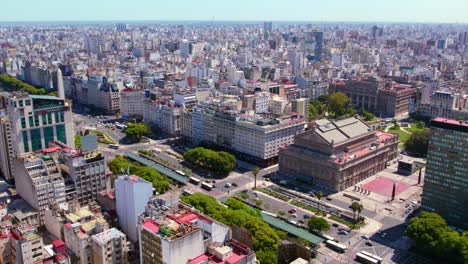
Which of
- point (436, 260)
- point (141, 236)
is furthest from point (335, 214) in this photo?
point (141, 236)

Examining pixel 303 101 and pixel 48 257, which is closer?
pixel 48 257

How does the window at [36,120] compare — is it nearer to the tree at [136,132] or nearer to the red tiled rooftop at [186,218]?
the tree at [136,132]

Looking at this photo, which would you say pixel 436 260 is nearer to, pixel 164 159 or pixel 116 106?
pixel 164 159

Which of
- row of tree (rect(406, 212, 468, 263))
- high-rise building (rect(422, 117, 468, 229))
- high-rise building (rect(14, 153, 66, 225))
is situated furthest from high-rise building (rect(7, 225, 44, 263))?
high-rise building (rect(422, 117, 468, 229))

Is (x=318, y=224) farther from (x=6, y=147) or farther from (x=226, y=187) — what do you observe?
(x=6, y=147)

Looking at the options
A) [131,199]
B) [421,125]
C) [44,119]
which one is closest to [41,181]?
[131,199]

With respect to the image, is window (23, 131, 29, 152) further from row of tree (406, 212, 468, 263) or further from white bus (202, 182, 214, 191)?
row of tree (406, 212, 468, 263)
